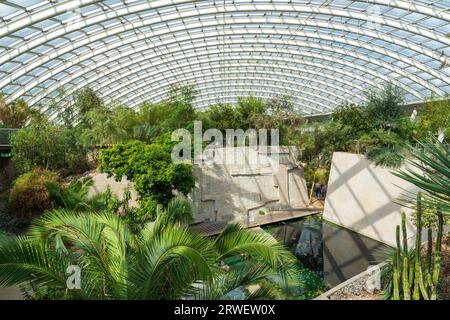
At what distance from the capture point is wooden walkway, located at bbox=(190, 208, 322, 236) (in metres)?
13.0

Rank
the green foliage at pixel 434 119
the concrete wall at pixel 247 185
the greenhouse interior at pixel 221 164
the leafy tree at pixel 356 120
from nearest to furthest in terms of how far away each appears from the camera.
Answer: the greenhouse interior at pixel 221 164 < the green foliage at pixel 434 119 < the concrete wall at pixel 247 185 < the leafy tree at pixel 356 120

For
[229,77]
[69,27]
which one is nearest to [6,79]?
[69,27]

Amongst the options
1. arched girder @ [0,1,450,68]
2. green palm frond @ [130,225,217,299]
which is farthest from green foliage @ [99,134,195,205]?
arched girder @ [0,1,450,68]

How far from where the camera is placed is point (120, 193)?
45.7 ft

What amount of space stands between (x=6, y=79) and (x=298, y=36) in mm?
18712

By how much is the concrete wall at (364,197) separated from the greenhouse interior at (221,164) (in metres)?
0.06

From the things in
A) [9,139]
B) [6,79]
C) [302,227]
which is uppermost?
[6,79]

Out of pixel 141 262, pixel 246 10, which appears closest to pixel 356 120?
pixel 246 10

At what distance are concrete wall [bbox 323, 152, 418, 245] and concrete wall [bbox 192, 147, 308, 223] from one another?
230 cm

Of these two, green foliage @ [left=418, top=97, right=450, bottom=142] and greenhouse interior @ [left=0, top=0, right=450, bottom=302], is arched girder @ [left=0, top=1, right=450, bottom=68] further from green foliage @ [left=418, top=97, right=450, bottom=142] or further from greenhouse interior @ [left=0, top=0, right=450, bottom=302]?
green foliage @ [left=418, top=97, right=450, bottom=142]

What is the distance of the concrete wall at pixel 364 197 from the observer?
12.1 metres

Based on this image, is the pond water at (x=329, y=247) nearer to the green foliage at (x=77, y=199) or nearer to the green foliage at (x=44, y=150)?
the green foliage at (x=77, y=199)

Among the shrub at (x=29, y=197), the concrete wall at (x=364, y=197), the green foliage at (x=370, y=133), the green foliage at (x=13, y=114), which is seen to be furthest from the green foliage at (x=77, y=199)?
the green foliage at (x=13, y=114)
